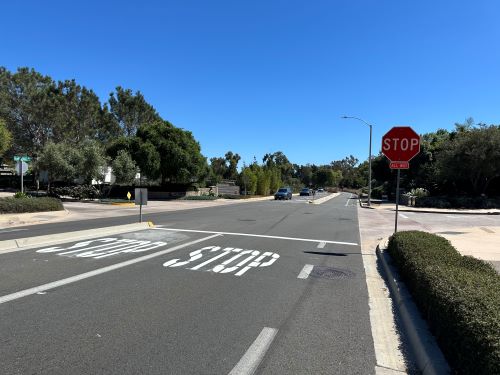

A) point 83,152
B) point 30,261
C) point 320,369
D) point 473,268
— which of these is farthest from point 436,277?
point 83,152

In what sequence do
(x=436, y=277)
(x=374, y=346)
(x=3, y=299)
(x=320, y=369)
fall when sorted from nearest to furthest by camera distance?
(x=320, y=369)
(x=374, y=346)
(x=436, y=277)
(x=3, y=299)

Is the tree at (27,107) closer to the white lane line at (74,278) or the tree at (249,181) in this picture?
the tree at (249,181)

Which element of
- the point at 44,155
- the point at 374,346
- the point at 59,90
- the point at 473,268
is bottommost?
the point at 374,346

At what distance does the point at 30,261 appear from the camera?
28.9 ft

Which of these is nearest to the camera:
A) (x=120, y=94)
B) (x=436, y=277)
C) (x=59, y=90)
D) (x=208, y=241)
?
(x=436, y=277)

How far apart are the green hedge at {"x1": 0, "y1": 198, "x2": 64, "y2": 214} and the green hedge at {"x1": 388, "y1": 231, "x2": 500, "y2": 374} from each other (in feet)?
64.5

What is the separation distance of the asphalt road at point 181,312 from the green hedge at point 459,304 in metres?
0.78

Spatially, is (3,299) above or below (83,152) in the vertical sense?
below

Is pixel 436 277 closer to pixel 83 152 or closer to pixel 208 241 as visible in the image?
pixel 208 241

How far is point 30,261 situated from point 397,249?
7600 millimetres

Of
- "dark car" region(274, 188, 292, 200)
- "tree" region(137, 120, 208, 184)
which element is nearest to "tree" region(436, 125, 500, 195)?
"dark car" region(274, 188, 292, 200)

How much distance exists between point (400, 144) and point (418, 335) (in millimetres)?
7718

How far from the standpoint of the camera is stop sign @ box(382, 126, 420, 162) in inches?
450

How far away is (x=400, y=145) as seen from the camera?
38.0ft
